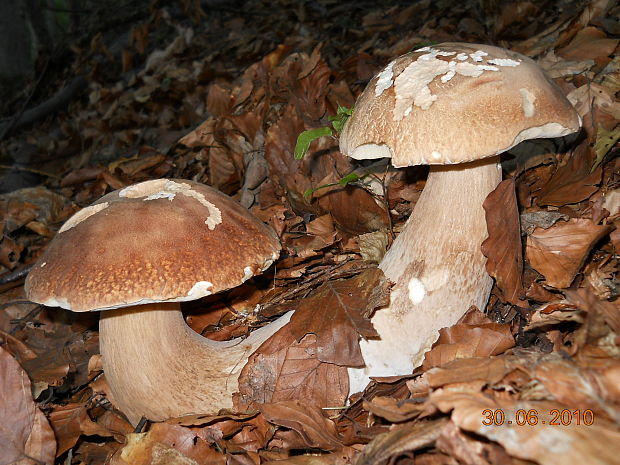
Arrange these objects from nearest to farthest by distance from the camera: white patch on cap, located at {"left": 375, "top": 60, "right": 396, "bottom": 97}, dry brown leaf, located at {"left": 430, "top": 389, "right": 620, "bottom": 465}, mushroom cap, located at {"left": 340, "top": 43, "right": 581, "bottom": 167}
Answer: dry brown leaf, located at {"left": 430, "top": 389, "right": 620, "bottom": 465} → mushroom cap, located at {"left": 340, "top": 43, "right": 581, "bottom": 167} → white patch on cap, located at {"left": 375, "top": 60, "right": 396, "bottom": 97}

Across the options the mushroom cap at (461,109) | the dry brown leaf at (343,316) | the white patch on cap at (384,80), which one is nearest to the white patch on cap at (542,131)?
the mushroom cap at (461,109)

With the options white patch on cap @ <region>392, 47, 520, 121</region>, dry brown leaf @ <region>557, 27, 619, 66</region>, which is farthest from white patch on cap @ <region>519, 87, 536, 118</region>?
dry brown leaf @ <region>557, 27, 619, 66</region>

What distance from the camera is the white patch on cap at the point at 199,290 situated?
1682 millimetres

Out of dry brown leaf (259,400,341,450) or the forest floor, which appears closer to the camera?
the forest floor

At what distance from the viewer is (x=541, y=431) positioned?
3.43 feet

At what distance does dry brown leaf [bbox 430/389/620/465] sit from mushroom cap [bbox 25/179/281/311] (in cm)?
96

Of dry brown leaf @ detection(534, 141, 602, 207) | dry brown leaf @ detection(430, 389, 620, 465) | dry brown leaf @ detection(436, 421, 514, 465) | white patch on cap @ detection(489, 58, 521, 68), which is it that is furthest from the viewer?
dry brown leaf @ detection(534, 141, 602, 207)

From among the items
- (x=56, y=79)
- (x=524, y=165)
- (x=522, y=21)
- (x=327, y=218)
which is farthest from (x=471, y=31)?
(x=56, y=79)

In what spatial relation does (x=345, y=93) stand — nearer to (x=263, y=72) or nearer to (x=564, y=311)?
(x=263, y=72)

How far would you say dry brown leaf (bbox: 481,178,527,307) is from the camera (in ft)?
6.00

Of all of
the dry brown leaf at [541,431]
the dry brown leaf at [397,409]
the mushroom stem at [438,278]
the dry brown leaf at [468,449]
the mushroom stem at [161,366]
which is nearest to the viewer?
the dry brown leaf at [541,431]

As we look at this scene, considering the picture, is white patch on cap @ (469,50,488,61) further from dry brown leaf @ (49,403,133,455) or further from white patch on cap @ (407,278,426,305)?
dry brown leaf @ (49,403,133,455)

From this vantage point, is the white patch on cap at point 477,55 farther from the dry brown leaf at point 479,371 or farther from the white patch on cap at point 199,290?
the white patch on cap at point 199,290

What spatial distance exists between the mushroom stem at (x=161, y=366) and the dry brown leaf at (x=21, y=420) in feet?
1.07
